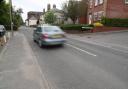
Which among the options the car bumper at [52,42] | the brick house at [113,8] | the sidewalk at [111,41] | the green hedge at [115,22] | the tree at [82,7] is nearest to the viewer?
the car bumper at [52,42]

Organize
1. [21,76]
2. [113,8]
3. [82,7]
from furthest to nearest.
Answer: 1. [82,7]
2. [113,8]
3. [21,76]

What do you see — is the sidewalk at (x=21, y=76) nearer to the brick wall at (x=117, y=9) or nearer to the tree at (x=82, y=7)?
the brick wall at (x=117, y=9)

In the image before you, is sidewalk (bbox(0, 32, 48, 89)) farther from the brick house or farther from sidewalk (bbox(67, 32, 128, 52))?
the brick house

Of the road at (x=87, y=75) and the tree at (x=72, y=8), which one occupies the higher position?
the tree at (x=72, y=8)

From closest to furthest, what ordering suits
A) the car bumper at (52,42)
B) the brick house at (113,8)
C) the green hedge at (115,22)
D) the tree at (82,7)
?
the car bumper at (52,42) < the green hedge at (115,22) < the brick house at (113,8) < the tree at (82,7)

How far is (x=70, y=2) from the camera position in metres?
41.6

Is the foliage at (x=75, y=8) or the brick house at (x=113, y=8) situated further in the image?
the foliage at (x=75, y=8)

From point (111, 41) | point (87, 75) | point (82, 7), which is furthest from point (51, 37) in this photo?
point (82, 7)

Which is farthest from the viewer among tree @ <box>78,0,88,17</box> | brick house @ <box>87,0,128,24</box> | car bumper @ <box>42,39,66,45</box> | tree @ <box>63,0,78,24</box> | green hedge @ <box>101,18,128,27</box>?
tree @ <box>78,0,88,17</box>

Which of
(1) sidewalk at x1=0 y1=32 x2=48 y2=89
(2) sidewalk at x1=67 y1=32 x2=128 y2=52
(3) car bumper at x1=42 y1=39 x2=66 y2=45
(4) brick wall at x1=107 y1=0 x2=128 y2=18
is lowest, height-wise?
(1) sidewalk at x1=0 y1=32 x2=48 y2=89

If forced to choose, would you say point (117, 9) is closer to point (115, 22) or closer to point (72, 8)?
point (115, 22)

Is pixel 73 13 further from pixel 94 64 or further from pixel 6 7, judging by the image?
pixel 94 64

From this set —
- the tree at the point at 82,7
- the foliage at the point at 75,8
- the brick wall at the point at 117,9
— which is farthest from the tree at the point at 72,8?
the brick wall at the point at 117,9

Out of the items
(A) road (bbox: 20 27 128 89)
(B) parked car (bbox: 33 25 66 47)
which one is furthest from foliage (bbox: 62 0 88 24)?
(A) road (bbox: 20 27 128 89)
